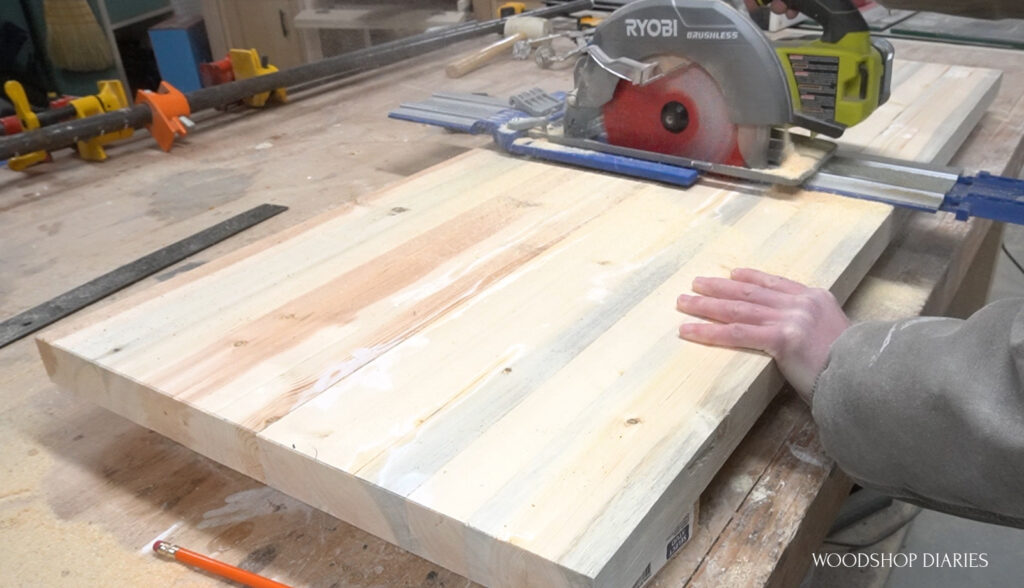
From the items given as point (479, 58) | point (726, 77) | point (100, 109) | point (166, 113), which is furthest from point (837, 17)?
point (100, 109)

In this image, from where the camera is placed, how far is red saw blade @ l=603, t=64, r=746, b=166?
4.16 feet

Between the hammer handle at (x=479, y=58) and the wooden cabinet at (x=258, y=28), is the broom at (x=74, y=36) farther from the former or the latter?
the hammer handle at (x=479, y=58)

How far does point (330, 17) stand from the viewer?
9.85ft

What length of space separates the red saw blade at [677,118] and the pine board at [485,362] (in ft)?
0.24

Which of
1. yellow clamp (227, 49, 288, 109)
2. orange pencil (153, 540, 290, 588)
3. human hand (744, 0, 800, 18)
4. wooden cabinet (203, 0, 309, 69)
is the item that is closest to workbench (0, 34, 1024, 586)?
orange pencil (153, 540, 290, 588)

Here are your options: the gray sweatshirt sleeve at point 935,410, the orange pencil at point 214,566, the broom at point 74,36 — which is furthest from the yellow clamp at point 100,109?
the gray sweatshirt sleeve at point 935,410

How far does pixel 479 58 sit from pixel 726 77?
107 centimetres

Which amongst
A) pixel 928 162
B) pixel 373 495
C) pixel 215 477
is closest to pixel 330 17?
pixel 928 162

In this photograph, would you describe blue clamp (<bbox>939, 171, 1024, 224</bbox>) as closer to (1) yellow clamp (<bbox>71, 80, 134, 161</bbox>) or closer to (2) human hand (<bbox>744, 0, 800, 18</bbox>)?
(2) human hand (<bbox>744, 0, 800, 18</bbox>)

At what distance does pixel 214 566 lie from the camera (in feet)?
2.44

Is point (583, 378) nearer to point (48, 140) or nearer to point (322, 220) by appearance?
point (322, 220)

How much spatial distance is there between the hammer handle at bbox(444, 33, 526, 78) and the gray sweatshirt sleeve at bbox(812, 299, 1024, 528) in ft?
4.80

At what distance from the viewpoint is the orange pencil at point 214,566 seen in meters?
0.73

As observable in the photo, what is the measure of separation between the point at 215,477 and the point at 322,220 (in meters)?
0.45
